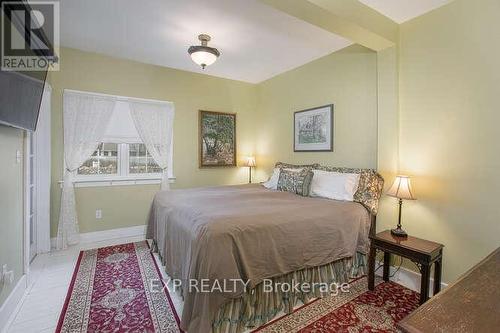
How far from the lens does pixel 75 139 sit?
Answer: 3334mm

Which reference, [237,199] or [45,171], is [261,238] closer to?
[237,199]

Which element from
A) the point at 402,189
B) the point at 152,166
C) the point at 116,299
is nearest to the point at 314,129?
the point at 402,189

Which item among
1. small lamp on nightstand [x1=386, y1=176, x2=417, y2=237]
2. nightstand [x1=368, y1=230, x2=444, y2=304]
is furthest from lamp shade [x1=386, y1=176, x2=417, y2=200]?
nightstand [x1=368, y1=230, x2=444, y2=304]

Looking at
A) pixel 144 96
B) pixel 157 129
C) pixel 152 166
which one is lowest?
pixel 152 166

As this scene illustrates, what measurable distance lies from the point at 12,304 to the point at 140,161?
2.31 metres

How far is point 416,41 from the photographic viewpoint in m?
2.44

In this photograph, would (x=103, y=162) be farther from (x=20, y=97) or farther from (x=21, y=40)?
(x=21, y=40)

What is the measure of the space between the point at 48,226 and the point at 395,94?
4386 mm

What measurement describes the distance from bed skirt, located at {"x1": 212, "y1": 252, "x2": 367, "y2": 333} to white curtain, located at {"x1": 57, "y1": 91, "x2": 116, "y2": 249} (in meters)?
2.70

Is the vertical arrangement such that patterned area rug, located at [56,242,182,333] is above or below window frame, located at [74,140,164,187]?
below

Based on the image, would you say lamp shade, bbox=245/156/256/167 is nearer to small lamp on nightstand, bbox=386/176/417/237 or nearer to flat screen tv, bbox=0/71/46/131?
small lamp on nightstand, bbox=386/176/417/237

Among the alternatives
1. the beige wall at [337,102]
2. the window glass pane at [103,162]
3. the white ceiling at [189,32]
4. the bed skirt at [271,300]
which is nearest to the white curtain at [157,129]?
the window glass pane at [103,162]

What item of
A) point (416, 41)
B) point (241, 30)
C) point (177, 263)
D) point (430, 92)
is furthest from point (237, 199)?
point (416, 41)

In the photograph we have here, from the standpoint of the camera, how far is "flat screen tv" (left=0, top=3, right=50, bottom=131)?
1.30 meters
